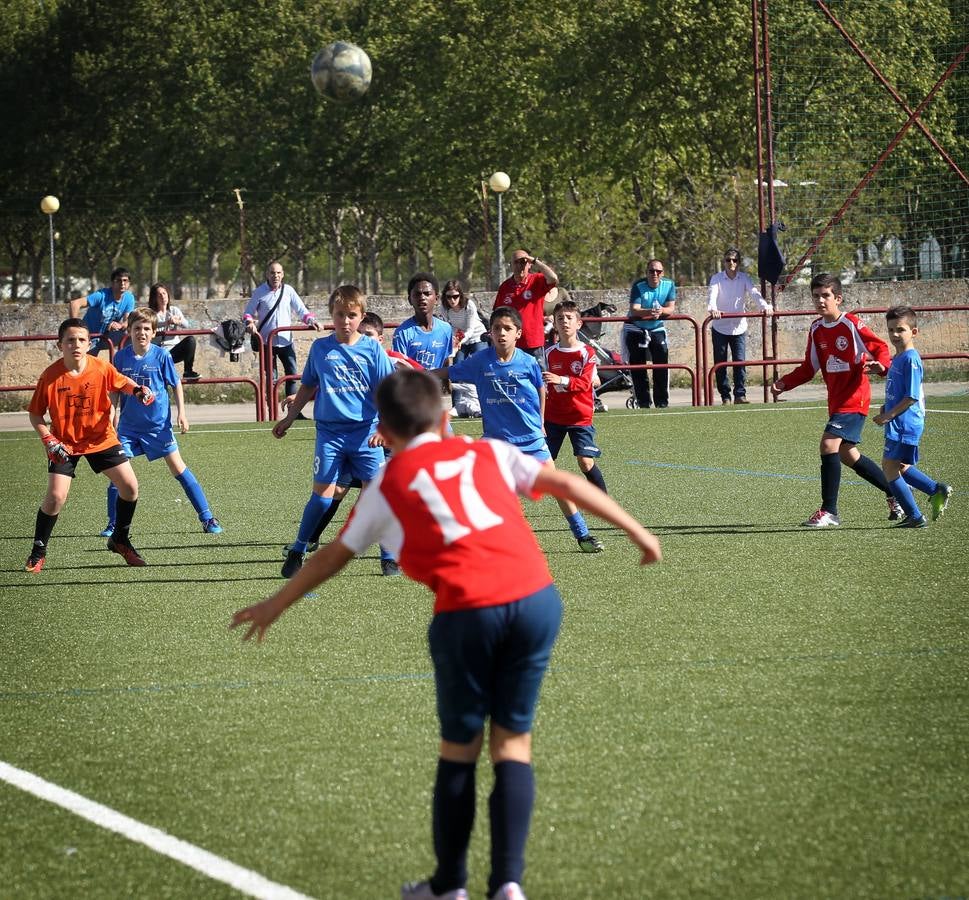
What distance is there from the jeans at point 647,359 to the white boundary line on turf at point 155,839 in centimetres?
1634

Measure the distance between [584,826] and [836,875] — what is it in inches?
31.2

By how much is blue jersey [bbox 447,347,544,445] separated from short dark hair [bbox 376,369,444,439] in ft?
18.5

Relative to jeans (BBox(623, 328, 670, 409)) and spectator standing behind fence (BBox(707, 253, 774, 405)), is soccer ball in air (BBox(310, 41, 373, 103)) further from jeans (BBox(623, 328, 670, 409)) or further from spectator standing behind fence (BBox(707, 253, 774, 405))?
spectator standing behind fence (BBox(707, 253, 774, 405))

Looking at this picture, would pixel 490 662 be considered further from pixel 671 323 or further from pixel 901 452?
pixel 671 323

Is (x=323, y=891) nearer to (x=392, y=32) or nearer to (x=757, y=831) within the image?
(x=757, y=831)

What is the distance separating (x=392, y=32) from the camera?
49.5 m

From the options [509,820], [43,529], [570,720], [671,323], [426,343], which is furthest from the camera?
[671,323]

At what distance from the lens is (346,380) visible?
9078mm

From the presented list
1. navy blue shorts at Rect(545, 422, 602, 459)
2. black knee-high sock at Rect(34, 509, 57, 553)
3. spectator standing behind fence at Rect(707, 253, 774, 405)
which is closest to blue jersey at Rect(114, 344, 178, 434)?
black knee-high sock at Rect(34, 509, 57, 553)

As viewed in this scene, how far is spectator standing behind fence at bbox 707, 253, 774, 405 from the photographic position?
20.9 metres

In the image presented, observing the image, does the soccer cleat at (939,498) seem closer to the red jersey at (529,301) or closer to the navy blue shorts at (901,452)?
the navy blue shorts at (901,452)

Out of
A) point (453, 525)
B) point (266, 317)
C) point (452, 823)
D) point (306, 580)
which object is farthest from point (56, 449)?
point (266, 317)

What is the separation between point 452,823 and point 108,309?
14.8 m

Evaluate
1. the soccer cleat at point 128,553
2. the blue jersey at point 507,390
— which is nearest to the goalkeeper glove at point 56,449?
the soccer cleat at point 128,553
